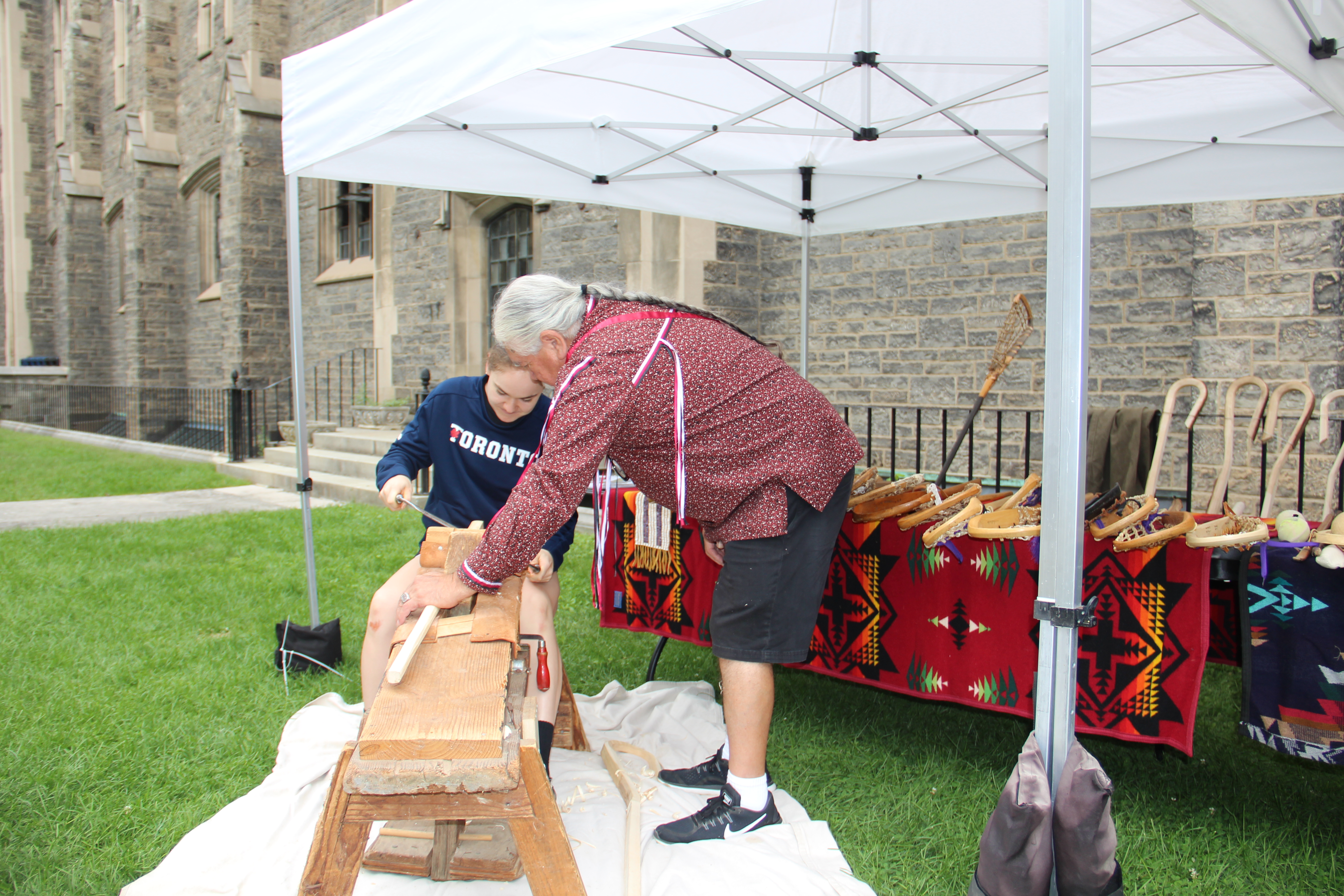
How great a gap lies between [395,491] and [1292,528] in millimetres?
2473

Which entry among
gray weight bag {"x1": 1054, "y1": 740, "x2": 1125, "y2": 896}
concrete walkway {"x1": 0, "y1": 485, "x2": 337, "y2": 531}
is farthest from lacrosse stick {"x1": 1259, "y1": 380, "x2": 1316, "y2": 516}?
concrete walkway {"x1": 0, "y1": 485, "x2": 337, "y2": 531}

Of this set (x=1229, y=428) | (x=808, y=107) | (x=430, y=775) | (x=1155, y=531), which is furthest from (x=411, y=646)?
(x=808, y=107)

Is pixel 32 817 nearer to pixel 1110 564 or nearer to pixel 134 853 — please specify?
pixel 134 853

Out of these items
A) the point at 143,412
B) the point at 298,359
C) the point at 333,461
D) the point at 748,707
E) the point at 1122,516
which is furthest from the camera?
the point at 143,412

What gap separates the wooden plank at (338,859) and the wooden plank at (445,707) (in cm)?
11

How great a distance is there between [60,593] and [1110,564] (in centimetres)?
517

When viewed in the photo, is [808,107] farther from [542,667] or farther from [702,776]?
[702,776]

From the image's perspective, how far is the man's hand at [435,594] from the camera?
189 cm

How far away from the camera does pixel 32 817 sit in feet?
7.82

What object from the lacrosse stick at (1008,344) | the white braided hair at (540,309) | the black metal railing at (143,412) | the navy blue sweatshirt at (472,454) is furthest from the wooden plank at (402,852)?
the black metal railing at (143,412)

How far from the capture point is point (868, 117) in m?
3.40

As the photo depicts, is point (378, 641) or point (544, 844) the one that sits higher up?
point (378, 641)

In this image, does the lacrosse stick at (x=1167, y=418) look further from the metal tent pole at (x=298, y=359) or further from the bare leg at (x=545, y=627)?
the metal tent pole at (x=298, y=359)

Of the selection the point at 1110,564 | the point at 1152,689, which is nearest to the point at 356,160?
the point at 1110,564
